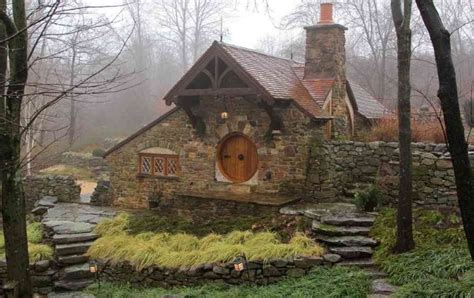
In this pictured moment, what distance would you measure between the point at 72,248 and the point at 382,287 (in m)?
6.76

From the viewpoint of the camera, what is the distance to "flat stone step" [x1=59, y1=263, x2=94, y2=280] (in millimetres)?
10125

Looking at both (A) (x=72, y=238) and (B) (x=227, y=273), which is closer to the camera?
(B) (x=227, y=273)

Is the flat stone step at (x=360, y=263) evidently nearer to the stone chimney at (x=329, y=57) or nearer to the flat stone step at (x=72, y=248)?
the stone chimney at (x=329, y=57)

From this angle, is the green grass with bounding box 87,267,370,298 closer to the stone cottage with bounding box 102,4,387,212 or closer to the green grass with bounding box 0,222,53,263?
the green grass with bounding box 0,222,53,263

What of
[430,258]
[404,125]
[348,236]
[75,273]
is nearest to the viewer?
[430,258]

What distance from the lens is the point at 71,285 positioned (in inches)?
392

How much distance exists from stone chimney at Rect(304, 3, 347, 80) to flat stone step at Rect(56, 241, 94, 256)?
25.4 feet

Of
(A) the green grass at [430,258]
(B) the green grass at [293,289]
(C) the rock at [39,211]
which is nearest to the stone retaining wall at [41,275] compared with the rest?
(B) the green grass at [293,289]

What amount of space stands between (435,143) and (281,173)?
3897 millimetres

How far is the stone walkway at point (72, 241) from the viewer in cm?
1012

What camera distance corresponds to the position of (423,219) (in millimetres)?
9742

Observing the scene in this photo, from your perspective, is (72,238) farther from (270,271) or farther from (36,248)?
(270,271)

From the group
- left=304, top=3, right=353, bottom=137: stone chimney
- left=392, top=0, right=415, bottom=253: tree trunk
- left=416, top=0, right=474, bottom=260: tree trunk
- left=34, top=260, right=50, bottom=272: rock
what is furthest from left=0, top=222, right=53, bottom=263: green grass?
left=416, top=0, right=474, bottom=260: tree trunk

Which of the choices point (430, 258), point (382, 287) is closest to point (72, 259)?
point (382, 287)
